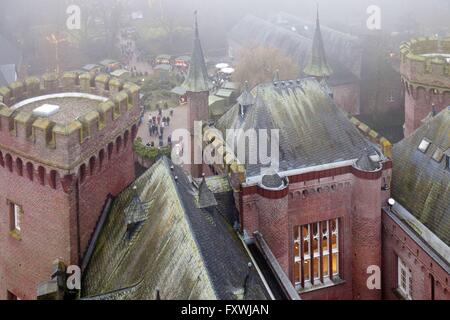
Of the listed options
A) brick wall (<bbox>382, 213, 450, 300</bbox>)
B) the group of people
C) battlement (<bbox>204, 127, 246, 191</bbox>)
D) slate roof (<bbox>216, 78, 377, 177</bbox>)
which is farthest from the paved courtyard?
brick wall (<bbox>382, 213, 450, 300</bbox>)

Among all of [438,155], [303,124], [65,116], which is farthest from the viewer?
[303,124]

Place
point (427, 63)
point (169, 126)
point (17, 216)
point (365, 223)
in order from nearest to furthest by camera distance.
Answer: point (17, 216) → point (365, 223) → point (427, 63) → point (169, 126)

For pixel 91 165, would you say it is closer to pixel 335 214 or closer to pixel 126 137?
pixel 126 137

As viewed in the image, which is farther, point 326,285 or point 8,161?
point 326,285

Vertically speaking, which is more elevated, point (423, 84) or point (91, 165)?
point (423, 84)

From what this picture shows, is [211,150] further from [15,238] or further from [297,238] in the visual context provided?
[15,238]

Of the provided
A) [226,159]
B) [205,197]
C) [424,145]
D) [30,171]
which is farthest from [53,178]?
[424,145]
